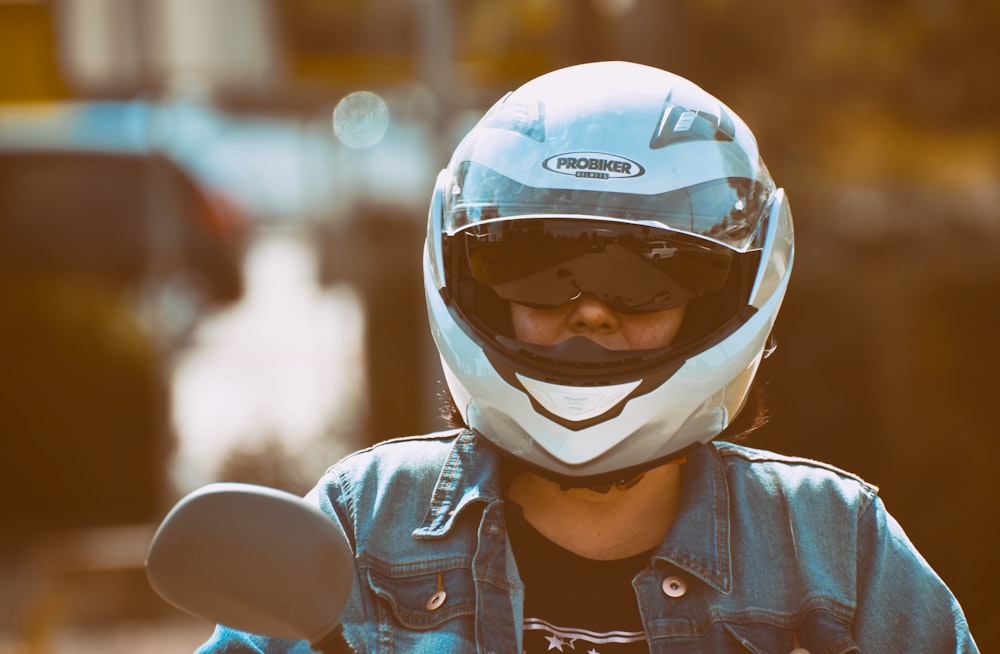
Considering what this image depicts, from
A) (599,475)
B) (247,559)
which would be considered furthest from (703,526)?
(247,559)

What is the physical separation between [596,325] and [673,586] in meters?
0.44

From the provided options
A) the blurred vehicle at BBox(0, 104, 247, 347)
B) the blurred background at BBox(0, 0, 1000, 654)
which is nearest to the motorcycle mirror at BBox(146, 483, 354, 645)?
the blurred background at BBox(0, 0, 1000, 654)

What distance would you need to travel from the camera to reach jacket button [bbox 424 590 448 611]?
97.4 inches

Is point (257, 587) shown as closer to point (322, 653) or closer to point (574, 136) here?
point (322, 653)

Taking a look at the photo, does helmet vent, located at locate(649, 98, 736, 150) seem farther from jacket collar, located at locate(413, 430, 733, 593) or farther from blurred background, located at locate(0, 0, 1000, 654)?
blurred background, located at locate(0, 0, 1000, 654)

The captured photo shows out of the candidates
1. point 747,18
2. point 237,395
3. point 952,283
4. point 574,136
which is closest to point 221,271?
point 237,395

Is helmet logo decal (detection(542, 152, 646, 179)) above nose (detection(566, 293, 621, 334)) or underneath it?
above

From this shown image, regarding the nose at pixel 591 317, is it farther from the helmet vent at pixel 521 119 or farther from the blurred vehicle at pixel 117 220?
the blurred vehicle at pixel 117 220

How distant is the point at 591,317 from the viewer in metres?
2.62

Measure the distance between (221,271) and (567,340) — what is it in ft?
33.5

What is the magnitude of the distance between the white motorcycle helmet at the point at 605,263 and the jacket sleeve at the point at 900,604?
343 millimetres

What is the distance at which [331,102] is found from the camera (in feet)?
48.4

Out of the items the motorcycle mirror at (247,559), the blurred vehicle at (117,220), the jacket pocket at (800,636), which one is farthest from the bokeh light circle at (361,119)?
the motorcycle mirror at (247,559)

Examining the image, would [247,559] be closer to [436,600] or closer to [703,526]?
[436,600]
